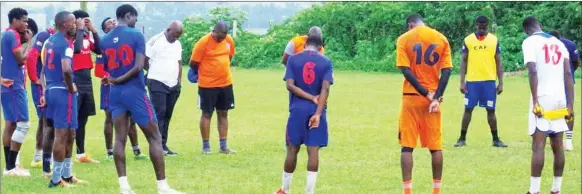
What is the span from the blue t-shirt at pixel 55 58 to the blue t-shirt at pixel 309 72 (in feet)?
8.00

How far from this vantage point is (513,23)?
3784cm

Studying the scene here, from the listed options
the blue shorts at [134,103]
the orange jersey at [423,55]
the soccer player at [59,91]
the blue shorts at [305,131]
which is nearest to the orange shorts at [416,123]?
the orange jersey at [423,55]

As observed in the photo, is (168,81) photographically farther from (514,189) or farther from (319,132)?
(514,189)

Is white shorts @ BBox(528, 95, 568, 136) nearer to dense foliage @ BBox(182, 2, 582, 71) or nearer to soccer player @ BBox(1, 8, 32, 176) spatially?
soccer player @ BBox(1, 8, 32, 176)

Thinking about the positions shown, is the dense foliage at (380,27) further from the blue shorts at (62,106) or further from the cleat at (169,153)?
the blue shorts at (62,106)

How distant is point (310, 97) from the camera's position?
34.2 feet

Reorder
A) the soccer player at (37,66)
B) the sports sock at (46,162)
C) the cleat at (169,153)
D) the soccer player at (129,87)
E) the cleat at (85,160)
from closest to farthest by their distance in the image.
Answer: the soccer player at (129,87) < the sports sock at (46,162) < the soccer player at (37,66) < the cleat at (85,160) < the cleat at (169,153)

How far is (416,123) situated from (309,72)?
1194 mm

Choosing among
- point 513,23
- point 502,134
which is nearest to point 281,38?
point 513,23

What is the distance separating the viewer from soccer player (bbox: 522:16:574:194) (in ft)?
34.5

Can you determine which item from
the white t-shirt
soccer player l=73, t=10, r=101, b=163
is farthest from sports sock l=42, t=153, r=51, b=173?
the white t-shirt

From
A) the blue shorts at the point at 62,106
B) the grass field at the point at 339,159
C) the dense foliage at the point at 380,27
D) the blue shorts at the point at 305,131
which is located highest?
the dense foliage at the point at 380,27

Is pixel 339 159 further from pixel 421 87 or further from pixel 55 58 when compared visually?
pixel 55 58

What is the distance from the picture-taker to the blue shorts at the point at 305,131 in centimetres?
1049
